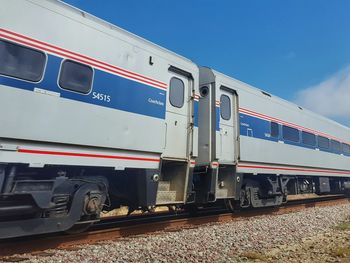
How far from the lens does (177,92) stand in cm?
902

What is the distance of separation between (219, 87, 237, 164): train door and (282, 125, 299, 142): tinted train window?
11.8ft

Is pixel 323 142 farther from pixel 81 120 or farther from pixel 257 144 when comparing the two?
pixel 81 120

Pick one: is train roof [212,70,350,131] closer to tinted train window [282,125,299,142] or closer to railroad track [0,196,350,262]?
tinted train window [282,125,299,142]

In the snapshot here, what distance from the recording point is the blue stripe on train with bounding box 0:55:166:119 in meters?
6.06

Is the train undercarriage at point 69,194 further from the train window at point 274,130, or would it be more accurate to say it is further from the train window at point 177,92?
the train window at point 274,130

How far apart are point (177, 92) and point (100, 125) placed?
2747 millimetres

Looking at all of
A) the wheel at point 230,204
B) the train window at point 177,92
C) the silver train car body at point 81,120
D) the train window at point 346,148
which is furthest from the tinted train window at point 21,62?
the train window at point 346,148

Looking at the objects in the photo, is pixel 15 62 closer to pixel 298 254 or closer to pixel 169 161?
pixel 169 161

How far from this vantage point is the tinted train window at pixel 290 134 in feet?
45.6

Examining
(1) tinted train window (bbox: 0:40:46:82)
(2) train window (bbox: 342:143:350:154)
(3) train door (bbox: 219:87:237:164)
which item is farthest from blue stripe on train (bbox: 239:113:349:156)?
(2) train window (bbox: 342:143:350:154)

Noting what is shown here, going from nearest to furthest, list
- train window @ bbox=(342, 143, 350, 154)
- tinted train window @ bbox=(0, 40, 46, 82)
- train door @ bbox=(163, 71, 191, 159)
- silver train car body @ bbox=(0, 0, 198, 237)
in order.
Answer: tinted train window @ bbox=(0, 40, 46, 82) < silver train car body @ bbox=(0, 0, 198, 237) < train door @ bbox=(163, 71, 191, 159) < train window @ bbox=(342, 143, 350, 154)

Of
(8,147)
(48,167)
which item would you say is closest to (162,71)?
(48,167)

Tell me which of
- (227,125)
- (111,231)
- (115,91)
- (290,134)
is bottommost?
(111,231)

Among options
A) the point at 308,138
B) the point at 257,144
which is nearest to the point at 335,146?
the point at 308,138
